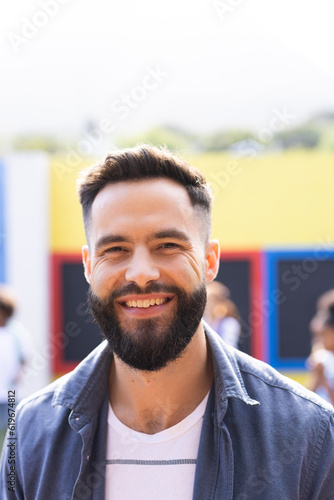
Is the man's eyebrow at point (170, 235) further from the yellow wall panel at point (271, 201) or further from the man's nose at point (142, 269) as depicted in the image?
the yellow wall panel at point (271, 201)

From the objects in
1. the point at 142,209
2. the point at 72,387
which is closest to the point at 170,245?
the point at 142,209

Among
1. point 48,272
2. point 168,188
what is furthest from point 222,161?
point 168,188

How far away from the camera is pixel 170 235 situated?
1.87 m

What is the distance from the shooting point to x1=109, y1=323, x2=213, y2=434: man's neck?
192 centimetres

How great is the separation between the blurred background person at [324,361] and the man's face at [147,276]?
8.91 feet

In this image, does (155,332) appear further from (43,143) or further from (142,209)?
(43,143)

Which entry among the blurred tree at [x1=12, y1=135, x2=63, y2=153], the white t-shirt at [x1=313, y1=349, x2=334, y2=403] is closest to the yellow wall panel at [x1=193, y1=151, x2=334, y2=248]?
the white t-shirt at [x1=313, y1=349, x2=334, y2=403]

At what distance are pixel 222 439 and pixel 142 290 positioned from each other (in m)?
0.50

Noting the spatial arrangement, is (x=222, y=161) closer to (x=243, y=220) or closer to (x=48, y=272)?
(x=243, y=220)

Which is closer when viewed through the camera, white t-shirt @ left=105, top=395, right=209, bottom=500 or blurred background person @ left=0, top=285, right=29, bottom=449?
white t-shirt @ left=105, top=395, right=209, bottom=500

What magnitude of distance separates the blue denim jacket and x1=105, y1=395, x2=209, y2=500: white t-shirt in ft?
0.12

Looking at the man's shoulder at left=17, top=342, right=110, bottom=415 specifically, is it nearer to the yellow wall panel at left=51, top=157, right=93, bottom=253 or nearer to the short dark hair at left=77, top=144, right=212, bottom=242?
the short dark hair at left=77, top=144, right=212, bottom=242

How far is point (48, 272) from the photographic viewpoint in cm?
880

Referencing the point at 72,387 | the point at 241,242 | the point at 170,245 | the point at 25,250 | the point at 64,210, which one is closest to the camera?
the point at 170,245
